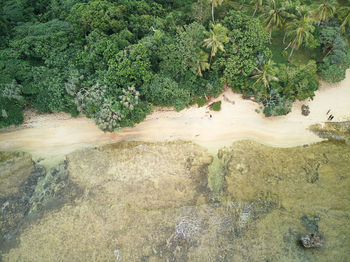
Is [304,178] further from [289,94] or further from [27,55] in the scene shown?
[27,55]

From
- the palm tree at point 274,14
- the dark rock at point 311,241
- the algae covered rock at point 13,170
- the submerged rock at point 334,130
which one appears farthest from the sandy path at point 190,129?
the palm tree at point 274,14

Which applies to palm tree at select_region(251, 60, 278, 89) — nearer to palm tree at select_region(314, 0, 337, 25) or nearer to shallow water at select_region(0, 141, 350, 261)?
shallow water at select_region(0, 141, 350, 261)

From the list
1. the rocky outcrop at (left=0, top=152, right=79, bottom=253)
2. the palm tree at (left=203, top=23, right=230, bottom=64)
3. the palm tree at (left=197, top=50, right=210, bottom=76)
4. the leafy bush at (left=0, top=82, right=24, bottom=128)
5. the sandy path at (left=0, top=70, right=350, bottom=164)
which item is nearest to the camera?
the rocky outcrop at (left=0, top=152, right=79, bottom=253)

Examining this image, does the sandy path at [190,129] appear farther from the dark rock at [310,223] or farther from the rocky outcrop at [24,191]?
the dark rock at [310,223]

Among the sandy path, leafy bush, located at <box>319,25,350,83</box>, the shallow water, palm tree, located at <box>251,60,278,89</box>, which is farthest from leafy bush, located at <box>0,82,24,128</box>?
leafy bush, located at <box>319,25,350,83</box>

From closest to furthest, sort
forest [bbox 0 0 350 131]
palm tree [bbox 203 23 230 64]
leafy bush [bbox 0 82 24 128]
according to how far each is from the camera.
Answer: palm tree [bbox 203 23 230 64] < forest [bbox 0 0 350 131] < leafy bush [bbox 0 82 24 128]

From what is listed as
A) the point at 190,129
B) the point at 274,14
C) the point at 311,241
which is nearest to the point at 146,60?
the point at 190,129

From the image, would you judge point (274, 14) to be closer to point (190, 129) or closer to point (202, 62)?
point (202, 62)
